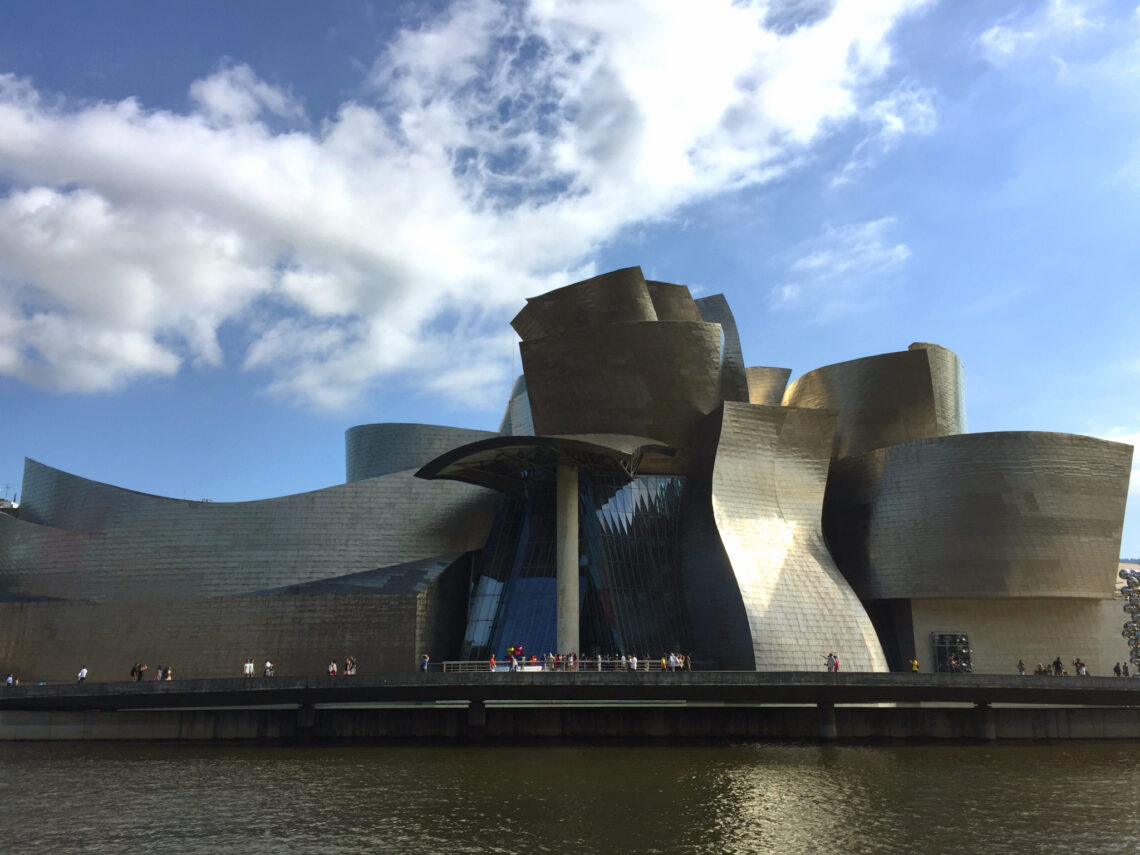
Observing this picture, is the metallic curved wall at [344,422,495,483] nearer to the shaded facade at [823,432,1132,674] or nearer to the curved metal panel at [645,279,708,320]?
the curved metal panel at [645,279,708,320]

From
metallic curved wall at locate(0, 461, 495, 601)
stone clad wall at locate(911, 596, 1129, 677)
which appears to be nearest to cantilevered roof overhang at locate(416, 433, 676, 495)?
metallic curved wall at locate(0, 461, 495, 601)

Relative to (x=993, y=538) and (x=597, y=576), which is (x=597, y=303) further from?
(x=993, y=538)

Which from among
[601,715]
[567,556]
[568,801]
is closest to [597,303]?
[567,556]

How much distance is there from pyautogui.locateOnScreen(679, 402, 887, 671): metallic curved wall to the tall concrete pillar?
180 inches

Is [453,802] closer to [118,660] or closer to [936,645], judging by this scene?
[118,660]

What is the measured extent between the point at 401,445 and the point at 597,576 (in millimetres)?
17297

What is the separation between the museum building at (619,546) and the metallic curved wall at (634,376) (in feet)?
0.27

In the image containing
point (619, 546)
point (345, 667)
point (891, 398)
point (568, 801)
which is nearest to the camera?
point (568, 801)

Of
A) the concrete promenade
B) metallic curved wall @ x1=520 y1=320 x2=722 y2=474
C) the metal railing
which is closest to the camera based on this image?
the concrete promenade

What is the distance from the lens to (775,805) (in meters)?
14.8

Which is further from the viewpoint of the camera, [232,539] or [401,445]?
[401,445]

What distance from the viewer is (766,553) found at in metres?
31.1

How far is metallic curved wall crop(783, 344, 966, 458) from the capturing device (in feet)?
127

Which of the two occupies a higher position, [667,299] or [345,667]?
[667,299]
